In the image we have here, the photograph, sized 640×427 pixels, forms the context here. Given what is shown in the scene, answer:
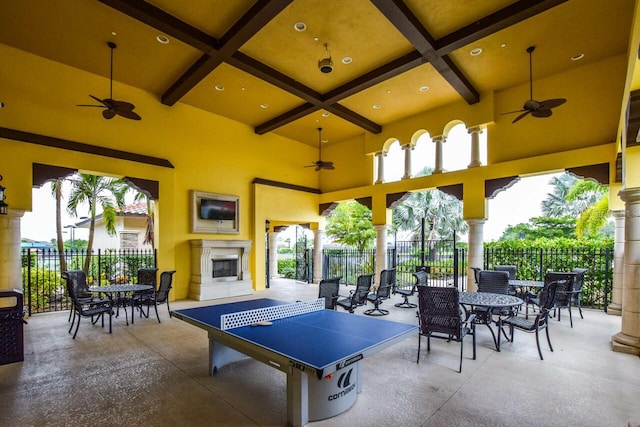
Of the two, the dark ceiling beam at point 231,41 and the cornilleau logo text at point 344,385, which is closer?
the cornilleau logo text at point 344,385

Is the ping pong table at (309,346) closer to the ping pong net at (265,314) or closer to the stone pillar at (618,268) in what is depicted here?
the ping pong net at (265,314)

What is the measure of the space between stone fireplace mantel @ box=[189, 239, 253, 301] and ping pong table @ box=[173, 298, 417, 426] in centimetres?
528

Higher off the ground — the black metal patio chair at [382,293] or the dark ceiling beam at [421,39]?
the dark ceiling beam at [421,39]

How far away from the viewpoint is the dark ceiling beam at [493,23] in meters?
4.90

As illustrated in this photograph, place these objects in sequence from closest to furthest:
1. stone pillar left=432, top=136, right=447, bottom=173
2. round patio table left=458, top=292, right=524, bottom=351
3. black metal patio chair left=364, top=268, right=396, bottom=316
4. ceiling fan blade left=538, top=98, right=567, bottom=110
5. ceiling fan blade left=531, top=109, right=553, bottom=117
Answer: round patio table left=458, top=292, right=524, bottom=351, ceiling fan blade left=538, top=98, right=567, bottom=110, ceiling fan blade left=531, top=109, right=553, bottom=117, black metal patio chair left=364, top=268, right=396, bottom=316, stone pillar left=432, top=136, right=447, bottom=173

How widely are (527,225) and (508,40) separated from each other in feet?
52.6

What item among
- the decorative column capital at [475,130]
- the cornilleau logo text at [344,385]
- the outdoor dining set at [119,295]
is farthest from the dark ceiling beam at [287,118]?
the cornilleau logo text at [344,385]

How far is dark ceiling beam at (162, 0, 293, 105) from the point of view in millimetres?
4996

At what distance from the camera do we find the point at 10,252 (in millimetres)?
6199

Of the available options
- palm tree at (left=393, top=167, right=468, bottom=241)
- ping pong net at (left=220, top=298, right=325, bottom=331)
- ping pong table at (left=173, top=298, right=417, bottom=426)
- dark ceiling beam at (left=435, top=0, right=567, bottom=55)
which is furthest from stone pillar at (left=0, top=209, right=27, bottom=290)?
palm tree at (left=393, top=167, right=468, bottom=241)

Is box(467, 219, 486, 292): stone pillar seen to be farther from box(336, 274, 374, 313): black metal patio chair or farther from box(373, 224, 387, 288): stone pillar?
box(336, 274, 374, 313): black metal patio chair

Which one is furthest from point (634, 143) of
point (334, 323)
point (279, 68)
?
point (279, 68)

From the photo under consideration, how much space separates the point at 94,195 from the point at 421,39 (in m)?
9.92

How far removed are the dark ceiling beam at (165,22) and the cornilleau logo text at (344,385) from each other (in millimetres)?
6011
